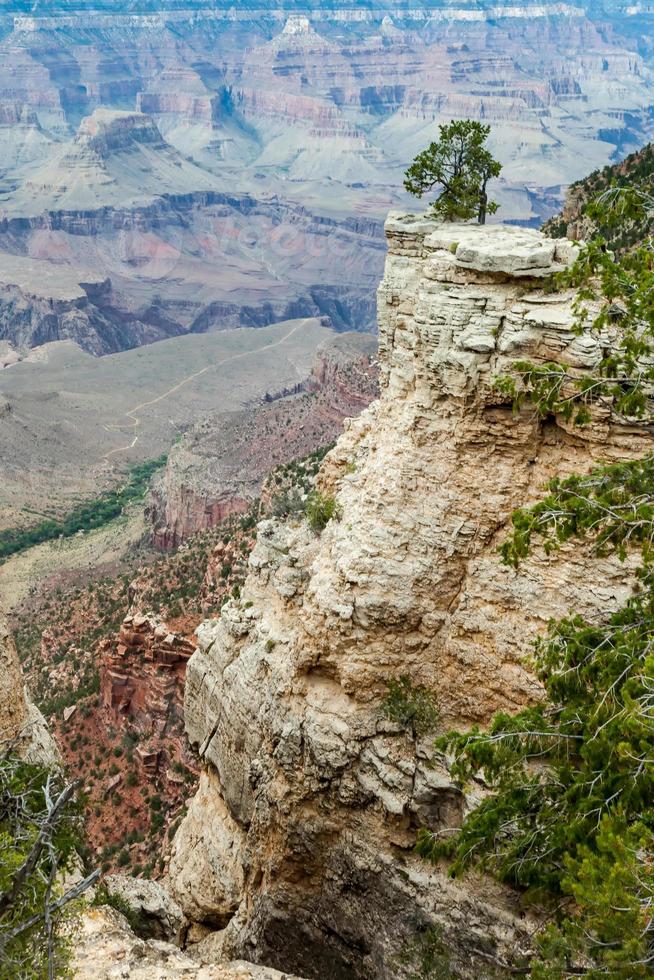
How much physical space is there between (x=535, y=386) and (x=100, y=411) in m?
104

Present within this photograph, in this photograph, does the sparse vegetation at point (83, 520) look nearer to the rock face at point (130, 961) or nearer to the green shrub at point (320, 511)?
the green shrub at point (320, 511)

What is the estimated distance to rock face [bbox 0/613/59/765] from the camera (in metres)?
19.0

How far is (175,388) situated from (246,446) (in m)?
54.4

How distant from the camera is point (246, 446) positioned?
75.8 m

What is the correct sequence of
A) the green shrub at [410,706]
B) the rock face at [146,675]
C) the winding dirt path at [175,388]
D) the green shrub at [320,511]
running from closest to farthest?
the green shrub at [410,706] < the green shrub at [320,511] < the rock face at [146,675] < the winding dirt path at [175,388]

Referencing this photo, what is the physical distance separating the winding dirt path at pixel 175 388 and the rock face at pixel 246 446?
1996cm

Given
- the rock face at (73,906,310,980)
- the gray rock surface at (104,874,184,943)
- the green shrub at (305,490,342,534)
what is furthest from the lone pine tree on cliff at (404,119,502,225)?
the gray rock surface at (104,874,184,943)

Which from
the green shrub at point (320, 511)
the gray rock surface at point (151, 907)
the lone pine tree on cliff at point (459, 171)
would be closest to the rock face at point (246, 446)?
the green shrub at point (320, 511)

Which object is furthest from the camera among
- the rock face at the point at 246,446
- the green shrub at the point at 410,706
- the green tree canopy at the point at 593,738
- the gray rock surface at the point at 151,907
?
the rock face at the point at 246,446

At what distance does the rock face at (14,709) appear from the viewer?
19.0 meters

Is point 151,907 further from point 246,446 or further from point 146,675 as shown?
point 246,446

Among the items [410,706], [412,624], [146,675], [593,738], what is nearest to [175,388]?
[146,675]

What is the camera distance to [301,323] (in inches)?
6166

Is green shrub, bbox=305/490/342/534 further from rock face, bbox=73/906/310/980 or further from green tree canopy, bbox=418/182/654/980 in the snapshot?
rock face, bbox=73/906/310/980
